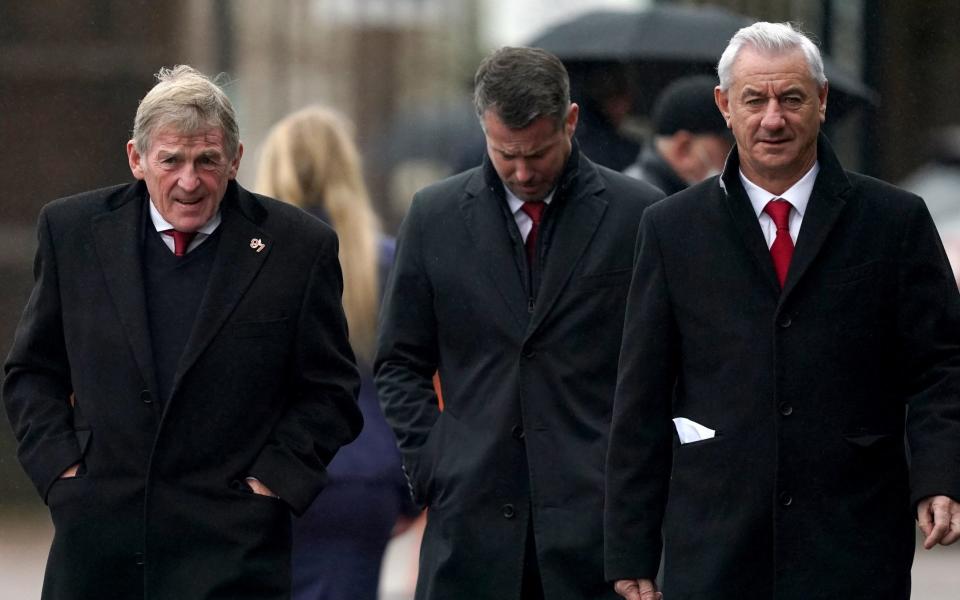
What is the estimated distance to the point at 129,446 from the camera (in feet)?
17.3

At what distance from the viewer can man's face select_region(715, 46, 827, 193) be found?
16.5ft

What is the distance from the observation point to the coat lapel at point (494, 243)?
5891 mm

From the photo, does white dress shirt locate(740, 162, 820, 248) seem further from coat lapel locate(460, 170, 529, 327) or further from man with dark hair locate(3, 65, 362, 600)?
man with dark hair locate(3, 65, 362, 600)

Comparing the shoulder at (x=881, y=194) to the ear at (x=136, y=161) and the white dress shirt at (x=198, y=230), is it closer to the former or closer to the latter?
the white dress shirt at (x=198, y=230)

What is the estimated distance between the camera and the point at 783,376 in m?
4.95

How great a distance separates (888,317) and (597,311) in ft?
3.45

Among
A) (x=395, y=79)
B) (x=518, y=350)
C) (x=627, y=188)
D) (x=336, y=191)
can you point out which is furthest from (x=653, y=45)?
(x=395, y=79)

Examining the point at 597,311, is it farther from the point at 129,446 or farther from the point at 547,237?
the point at 129,446

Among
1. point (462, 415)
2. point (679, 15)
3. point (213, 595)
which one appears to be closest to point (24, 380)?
point (213, 595)

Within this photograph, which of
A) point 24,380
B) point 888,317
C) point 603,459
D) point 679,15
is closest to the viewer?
point 888,317

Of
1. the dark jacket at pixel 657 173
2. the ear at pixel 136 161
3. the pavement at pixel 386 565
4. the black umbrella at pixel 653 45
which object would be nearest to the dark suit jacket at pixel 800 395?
the ear at pixel 136 161

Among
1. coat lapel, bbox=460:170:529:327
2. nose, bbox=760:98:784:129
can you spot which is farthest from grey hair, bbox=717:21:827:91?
coat lapel, bbox=460:170:529:327

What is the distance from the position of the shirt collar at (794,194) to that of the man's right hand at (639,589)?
88 cm

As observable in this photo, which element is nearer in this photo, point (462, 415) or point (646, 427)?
point (646, 427)
